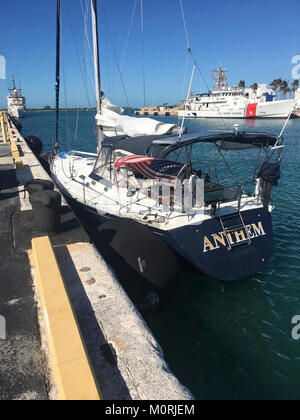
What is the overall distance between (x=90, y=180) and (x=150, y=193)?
3000mm

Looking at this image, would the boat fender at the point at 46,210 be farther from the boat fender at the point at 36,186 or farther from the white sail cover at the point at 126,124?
the white sail cover at the point at 126,124

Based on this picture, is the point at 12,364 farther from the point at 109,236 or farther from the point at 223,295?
the point at 223,295

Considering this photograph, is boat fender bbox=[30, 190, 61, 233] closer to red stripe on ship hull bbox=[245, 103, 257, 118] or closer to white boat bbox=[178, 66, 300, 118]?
white boat bbox=[178, 66, 300, 118]

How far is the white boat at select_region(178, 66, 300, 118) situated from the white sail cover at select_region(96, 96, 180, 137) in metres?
71.2

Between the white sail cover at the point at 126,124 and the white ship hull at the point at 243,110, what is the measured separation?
232 feet

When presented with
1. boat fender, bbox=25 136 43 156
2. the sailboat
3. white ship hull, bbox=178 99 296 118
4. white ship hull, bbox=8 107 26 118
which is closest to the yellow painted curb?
the sailboat

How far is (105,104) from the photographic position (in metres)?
13.3

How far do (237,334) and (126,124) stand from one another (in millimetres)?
8765

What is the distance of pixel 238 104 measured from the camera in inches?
3169

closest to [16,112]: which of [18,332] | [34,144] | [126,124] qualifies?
[34,144]

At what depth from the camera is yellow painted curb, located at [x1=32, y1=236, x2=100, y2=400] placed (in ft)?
8.96

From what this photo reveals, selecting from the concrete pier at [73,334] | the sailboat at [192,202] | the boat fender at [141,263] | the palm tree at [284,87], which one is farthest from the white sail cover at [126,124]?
the palm tree at [284,87]

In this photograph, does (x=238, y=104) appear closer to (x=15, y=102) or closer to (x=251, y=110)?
(x=251, y=110)

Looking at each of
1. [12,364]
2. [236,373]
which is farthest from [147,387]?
[236,373]
